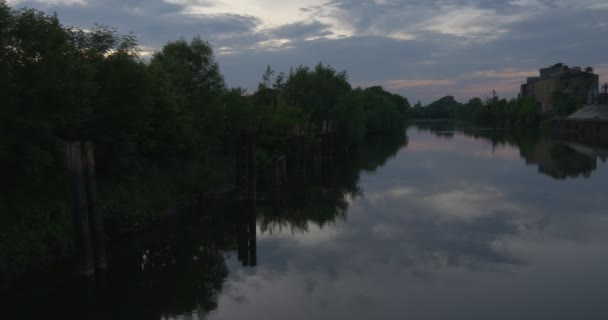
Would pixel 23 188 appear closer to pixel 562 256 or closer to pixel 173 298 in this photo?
pixel 173 298

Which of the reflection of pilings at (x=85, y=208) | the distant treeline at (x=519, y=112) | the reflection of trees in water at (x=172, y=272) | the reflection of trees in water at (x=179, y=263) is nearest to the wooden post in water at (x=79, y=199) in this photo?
the reflection of pilings at (x=85, y=208)

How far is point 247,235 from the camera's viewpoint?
18172mm

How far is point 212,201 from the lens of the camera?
23266 millimetres

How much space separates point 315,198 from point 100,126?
36.8 feet

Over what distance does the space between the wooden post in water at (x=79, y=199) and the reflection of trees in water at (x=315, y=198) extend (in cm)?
753

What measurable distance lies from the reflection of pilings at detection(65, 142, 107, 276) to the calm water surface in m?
0.58

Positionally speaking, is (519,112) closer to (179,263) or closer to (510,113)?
(510,113)

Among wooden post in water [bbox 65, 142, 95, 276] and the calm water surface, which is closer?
the calm water surface

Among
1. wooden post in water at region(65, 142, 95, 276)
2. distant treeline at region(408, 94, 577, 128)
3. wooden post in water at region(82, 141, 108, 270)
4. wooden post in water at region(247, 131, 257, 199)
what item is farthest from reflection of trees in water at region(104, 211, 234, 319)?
distant treeline at region(408, 94, 577, 128)

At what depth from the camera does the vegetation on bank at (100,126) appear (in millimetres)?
12673

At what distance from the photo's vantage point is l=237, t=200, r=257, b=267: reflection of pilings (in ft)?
50.7

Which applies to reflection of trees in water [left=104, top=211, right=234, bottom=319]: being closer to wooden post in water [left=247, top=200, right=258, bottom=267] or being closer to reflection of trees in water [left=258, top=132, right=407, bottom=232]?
wooden post in water [left=247, top=200, right=258, bottom=267]

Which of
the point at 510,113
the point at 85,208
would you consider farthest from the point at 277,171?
the point at 510,113

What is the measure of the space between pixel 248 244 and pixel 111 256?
13.8 ft
